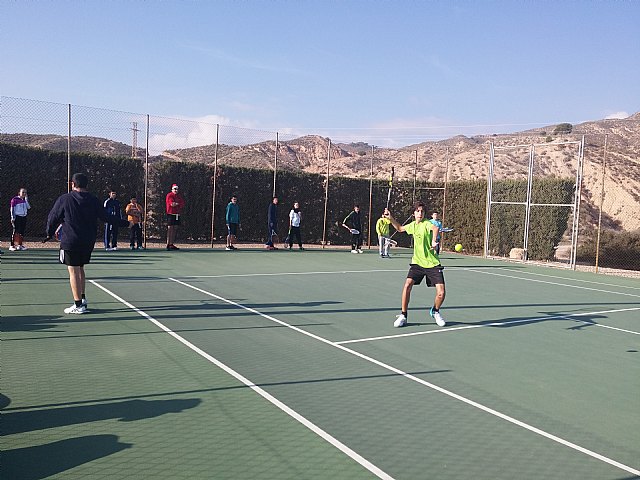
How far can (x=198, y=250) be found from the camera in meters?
20.9

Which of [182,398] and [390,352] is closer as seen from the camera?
[182,398]

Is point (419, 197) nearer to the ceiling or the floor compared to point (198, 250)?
nearer to the ceiling

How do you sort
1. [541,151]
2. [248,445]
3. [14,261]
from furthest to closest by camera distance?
[541,151] → [14,261] → [248,445]

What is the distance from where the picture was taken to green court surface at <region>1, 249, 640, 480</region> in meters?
4.17

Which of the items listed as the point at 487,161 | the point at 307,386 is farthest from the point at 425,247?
the point at 487,161

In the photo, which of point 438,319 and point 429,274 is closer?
point 429,274

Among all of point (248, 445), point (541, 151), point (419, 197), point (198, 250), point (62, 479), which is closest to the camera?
point (62, 479)

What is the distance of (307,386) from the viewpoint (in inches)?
230

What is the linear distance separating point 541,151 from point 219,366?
Result: 60838mm

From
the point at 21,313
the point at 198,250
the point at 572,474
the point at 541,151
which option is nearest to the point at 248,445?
the point at 572,474

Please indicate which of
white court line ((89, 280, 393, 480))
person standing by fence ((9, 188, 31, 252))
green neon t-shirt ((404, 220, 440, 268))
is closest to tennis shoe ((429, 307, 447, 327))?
green neon t-shirt ((404, 220, 440, 268))

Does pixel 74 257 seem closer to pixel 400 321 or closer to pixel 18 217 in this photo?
pixel 400 321

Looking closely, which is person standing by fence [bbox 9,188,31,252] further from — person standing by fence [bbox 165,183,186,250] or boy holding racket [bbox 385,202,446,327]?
boy holding racket [bbox 385,202,446,327]

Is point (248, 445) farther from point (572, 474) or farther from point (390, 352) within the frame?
point (390, 352)
